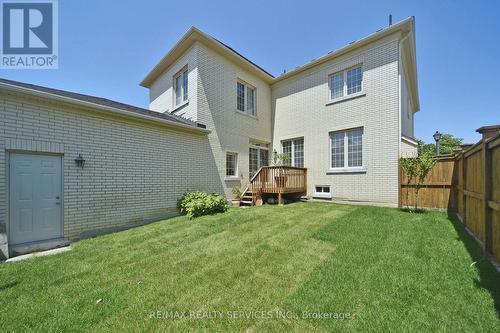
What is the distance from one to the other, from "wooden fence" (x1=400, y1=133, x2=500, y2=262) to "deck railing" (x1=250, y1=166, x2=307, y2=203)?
5.00 m

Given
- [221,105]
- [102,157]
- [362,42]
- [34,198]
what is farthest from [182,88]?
[362,42]

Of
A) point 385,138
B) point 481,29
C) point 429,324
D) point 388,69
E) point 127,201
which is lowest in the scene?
point 429,324

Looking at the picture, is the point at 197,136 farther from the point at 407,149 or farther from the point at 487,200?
the point at 407,149

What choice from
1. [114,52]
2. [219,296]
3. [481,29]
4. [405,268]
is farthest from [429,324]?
[114,52]

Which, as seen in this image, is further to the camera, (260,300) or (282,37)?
(282,37)

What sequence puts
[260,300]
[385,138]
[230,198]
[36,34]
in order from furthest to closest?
[230,198] → [385,138] → [36,34] → [260,300]

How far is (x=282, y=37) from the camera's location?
10.8m

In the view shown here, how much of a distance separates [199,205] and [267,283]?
4.73 meters

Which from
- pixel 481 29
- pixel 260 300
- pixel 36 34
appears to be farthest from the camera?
pixel 481 29

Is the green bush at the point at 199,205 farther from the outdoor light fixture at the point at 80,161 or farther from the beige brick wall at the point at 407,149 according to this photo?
the beige brick wall at the point at 407,149

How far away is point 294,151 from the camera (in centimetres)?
1125

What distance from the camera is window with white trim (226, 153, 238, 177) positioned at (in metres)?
10.1

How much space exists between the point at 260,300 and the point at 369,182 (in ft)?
25.4

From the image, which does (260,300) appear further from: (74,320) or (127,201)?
(127,201)
